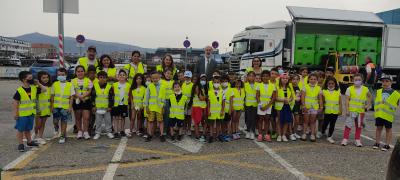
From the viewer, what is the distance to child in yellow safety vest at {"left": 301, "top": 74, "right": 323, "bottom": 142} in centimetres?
717

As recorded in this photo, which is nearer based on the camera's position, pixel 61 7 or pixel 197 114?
pixel 197 114

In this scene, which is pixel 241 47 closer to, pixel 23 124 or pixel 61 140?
pixel 61 140

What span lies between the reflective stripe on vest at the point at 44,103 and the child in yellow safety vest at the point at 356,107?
18.7 feet

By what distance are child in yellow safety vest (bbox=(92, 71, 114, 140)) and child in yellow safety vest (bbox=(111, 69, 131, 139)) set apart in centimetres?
9

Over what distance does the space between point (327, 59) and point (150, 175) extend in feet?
48.0

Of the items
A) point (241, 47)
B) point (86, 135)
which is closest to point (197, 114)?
point (86, 135)

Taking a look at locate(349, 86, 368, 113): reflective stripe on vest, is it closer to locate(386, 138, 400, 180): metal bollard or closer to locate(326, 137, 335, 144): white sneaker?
locate(326, 137, 335, 144): white sneaker

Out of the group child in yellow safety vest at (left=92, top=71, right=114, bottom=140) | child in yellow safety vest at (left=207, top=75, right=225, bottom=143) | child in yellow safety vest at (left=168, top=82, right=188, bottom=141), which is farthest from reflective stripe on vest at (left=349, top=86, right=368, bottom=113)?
child in yellow safety vest at (left=92, top=71, right=114, bottom=140)

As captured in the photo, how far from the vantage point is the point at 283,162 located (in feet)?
18.1

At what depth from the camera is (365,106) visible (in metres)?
6.84

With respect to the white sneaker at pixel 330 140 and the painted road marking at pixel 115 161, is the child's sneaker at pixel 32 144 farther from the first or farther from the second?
the white sneaker at pixel 330 140

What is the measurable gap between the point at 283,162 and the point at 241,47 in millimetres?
14187

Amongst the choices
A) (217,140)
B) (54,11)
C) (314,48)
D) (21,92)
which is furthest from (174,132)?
(314,48)

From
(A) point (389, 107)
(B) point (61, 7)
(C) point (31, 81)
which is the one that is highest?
(B) point (61, 7)
